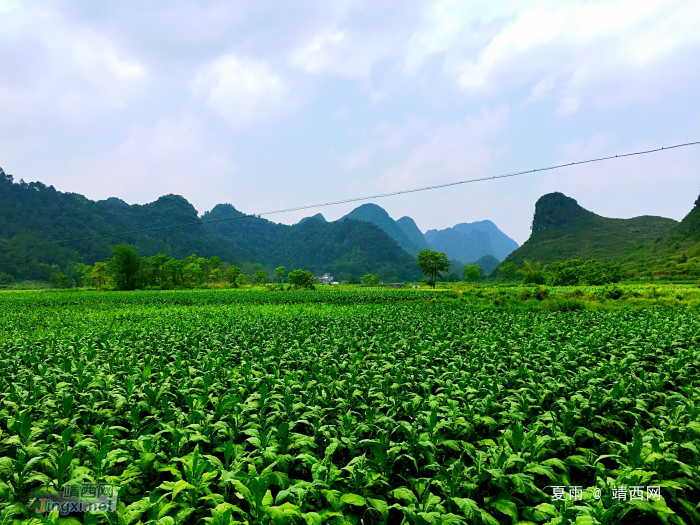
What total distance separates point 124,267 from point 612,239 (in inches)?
5509

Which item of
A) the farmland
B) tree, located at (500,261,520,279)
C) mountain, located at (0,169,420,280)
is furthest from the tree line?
tree, located at (500,261,520,279)

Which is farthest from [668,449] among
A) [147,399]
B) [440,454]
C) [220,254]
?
[220,254]

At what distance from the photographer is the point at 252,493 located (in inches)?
107

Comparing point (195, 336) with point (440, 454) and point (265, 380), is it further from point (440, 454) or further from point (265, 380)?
point (440, 454)

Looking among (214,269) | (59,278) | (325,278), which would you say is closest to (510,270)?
(325,278)

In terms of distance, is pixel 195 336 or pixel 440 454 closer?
pixel 440 454

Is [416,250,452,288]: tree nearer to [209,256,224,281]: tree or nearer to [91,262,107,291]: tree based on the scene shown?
[209,256,224,281]: tree

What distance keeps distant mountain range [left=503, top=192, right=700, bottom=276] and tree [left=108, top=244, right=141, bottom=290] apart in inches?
3763

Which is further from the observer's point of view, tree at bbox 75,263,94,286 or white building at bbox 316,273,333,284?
white building at bbox 316,273,333,284

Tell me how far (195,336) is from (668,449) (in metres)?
10.0

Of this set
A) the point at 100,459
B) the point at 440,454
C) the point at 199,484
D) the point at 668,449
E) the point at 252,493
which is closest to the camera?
the point at 252,493

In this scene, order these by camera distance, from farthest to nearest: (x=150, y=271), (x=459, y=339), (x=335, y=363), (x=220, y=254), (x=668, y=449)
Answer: (x=220, y=254) < (x=150, y=271) < (x=459, y=339) < (x=335, y=363) < (x=668, y=449)

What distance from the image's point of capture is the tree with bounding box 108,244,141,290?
197 ft

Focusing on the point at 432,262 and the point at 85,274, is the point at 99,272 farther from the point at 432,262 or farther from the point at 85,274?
the point at 432,262
